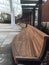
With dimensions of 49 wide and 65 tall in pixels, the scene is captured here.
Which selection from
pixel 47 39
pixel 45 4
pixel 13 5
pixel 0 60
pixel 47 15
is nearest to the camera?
pixel 47 39

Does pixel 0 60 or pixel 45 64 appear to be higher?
pixel 45 64

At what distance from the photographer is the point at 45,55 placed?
8.98 feet

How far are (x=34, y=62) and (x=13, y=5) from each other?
23.2 m

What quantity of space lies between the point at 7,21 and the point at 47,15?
19447 millimetres

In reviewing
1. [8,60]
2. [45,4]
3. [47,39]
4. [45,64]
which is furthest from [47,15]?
[47,39]

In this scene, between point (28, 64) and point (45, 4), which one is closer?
point (28, 64)

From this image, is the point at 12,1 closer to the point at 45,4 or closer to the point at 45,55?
the point at 45,4

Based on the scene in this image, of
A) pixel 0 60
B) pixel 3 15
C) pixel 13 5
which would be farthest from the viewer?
pixel 3 15

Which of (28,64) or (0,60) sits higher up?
(28,64)

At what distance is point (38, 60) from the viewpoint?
283 cm

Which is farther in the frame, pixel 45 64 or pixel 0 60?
pixel 0 60

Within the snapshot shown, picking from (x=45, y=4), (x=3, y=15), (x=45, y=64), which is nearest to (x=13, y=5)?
(x=3, y=15)

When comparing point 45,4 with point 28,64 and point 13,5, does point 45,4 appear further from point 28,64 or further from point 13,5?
point 13,5

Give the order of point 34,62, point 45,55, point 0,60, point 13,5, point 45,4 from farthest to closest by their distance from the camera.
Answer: point 13,5 < point 45,4 < point 0,60 < point 34,62 < point 45,55
